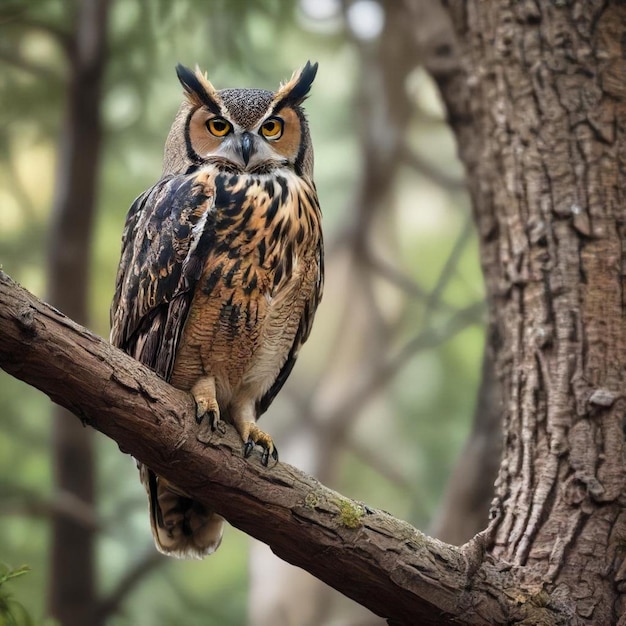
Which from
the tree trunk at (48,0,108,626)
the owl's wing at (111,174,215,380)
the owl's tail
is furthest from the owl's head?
the tree trunk at (48,0,108,626)

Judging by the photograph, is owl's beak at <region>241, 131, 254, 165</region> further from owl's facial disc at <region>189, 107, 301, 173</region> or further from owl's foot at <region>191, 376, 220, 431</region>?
owl's foot at <region>191, 376, 220, 431</region>

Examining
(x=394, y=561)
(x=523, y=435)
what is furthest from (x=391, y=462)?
(x=394, y=561)

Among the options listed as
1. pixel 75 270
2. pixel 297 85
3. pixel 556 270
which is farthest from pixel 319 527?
pixel 75 270

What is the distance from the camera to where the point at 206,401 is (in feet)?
6.55

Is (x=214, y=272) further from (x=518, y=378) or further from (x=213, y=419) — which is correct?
(x=518, y=378)

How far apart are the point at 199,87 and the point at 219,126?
126 mm

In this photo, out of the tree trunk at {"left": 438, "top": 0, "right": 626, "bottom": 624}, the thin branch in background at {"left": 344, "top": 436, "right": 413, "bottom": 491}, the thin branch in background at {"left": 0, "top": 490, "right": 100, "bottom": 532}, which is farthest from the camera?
the thin branch in background at {"left": 344, "top": 436, "right": 413, "bottom": 491}

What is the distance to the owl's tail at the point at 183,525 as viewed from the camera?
2285mm

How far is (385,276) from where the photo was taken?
4.92 meters

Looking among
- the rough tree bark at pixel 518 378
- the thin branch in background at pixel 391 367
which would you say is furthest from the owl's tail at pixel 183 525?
the thin branch in background at pixel 391 367

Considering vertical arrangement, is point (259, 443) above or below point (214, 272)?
below

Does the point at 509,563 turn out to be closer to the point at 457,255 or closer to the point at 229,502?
the point at 229,502

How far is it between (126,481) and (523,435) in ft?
10.3

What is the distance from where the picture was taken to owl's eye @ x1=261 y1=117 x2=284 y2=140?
7.48ft
